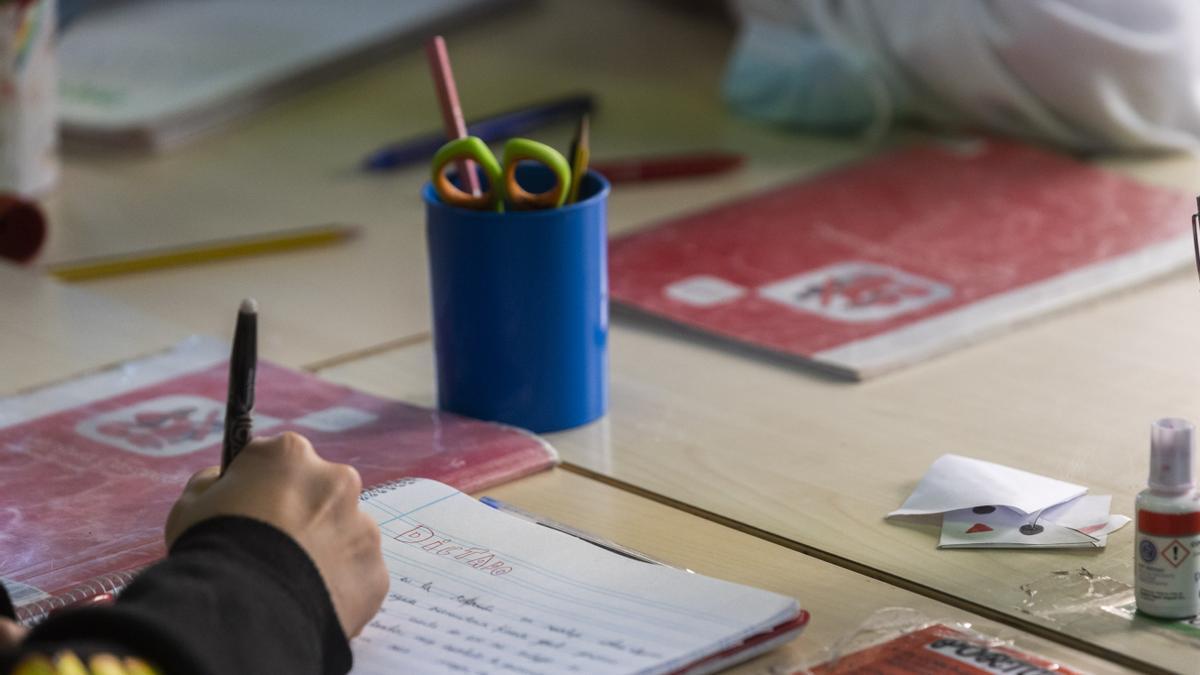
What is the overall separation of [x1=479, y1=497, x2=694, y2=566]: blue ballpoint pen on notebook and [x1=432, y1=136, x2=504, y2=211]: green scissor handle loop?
0.16m

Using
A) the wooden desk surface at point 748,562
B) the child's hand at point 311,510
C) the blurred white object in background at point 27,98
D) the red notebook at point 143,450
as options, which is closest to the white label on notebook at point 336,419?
the red notebook at point 143,450

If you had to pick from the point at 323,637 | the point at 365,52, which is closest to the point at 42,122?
→ the point at 365,52

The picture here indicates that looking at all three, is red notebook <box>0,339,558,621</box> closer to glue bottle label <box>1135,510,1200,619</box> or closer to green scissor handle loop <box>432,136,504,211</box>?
green scissor handle loop <box>432,136,504,211</box>

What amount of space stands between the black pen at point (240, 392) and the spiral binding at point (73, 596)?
0.22ft

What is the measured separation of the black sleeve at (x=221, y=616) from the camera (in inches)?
20.5

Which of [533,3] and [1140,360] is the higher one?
[533,3]

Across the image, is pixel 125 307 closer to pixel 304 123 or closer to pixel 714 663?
pixel 304 123

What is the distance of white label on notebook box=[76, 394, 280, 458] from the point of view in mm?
831

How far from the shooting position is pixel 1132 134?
1.27 meters

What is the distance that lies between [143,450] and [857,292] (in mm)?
435

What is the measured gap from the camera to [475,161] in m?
0.84

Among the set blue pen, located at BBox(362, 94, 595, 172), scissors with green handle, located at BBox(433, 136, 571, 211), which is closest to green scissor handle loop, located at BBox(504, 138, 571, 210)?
scissors with green handle, located at BBox(433, 136, 571, 211)

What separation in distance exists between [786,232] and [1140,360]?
0.29 metres

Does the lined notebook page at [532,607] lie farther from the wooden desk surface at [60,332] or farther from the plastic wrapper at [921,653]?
the wooden desk surface at [60,332]
